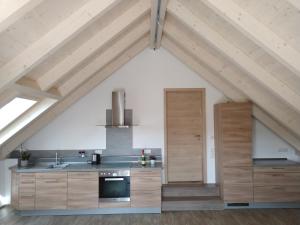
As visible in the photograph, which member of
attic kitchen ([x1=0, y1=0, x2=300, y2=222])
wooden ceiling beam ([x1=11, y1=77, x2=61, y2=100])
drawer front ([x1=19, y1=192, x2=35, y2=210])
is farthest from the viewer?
drawer front ([x1=19, y1=192, x2=35, y2=210])

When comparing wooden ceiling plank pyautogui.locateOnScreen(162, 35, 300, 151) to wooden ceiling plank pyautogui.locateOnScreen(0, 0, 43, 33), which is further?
wooden ceiling plank pyautogui.locateOnScreen(162, 35, 300, 151)

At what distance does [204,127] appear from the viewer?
5.60 m

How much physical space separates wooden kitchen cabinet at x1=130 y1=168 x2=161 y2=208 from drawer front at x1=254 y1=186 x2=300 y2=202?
1.73 metres

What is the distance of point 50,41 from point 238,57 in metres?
2.26

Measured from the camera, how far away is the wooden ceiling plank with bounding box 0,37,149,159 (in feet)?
16.7

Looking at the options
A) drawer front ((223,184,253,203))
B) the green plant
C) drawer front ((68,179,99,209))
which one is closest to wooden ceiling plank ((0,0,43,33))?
drawer front ((68,179,99,209))

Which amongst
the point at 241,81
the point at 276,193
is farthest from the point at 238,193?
the point at 241,81

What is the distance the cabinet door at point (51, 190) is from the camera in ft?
15.4

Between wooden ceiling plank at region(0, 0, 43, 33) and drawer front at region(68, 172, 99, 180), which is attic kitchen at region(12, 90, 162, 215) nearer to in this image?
drawer front at region(68, 172, 99, 180)

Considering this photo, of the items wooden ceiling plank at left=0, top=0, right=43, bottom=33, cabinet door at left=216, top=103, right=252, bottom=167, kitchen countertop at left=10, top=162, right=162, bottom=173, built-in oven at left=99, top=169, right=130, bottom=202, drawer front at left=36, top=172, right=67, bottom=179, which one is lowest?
built-in oven at left=99, top=169, right=130, bottom=202

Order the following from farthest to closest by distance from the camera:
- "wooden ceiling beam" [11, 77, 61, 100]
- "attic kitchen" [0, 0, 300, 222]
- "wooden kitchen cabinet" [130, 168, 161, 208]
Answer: "wooden kitchen cabinet" [130, 168, 161, 208] < "wooden ceiling beam" [11, 77, 61, 100] < "attic kitchen" [0, 0, 300, 222]

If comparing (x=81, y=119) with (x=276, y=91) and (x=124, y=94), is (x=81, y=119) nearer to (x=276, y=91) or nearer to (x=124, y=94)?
(x=124, y=94)

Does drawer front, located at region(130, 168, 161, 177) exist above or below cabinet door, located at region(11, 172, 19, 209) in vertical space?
above

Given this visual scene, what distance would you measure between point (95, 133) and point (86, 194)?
1247 mm
